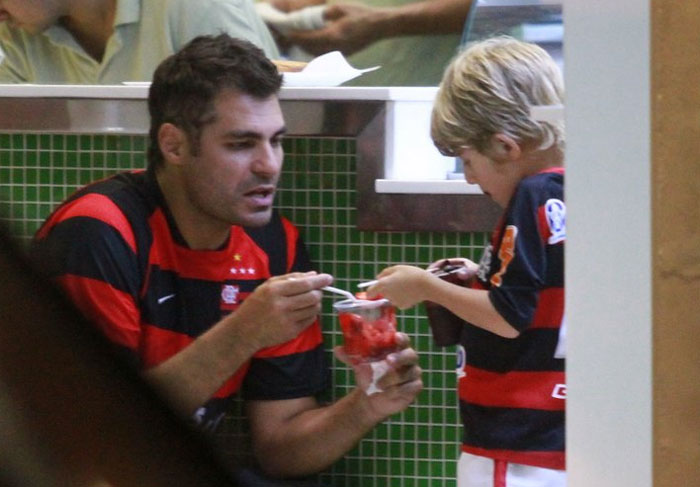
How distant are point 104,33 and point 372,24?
0.75 metres

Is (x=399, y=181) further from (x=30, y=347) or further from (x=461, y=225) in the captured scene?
(x=30, y=347)

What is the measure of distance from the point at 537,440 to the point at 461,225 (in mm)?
617

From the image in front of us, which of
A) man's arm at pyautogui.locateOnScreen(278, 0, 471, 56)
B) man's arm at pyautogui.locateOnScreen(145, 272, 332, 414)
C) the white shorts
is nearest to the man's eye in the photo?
man's arm at pyautogui.locateOnScreen(145, 272, 332, 414)

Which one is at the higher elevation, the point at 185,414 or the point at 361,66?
the point at 361,66

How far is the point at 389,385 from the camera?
2289 mm

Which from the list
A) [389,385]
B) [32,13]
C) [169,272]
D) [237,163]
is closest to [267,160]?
[237,163]

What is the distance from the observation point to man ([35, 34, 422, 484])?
7.26ft

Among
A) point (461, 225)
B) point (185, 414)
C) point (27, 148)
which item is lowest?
point (185, 414)

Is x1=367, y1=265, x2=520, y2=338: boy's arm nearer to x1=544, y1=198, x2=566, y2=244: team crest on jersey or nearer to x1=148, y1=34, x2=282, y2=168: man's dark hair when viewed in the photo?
x1=544, y1=198, x2=566, y2=244: team crest on jersey

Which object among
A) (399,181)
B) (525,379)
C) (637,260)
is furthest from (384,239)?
(637,260)

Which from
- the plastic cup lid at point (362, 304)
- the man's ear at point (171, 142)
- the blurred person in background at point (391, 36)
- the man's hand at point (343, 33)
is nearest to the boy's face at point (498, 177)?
the plastic cup lid at point (362, 304)

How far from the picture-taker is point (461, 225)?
2.41 meters

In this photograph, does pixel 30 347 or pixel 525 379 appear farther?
Answer: pixel 525 379

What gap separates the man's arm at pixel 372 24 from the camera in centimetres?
293
